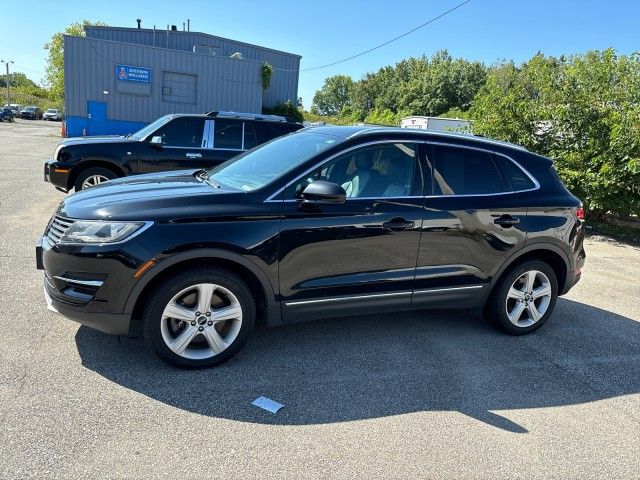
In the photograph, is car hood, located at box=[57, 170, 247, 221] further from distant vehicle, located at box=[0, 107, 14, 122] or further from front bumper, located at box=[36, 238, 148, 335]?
distant vehicle, located at box=[0, 107, 14, 122]

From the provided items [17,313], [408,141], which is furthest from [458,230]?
[17,313]

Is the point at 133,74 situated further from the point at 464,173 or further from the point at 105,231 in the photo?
the point at 105,231

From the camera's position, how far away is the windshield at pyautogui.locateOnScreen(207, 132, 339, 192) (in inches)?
157

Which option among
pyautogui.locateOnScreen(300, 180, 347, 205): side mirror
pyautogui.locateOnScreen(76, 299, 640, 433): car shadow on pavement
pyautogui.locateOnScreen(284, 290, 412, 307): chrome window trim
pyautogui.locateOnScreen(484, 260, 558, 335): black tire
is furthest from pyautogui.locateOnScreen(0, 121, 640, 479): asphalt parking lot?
pyautogui.locateOnScreen(300, 180, 347, 205): side mirror

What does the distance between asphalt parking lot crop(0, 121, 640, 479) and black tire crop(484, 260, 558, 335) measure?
0.12 m

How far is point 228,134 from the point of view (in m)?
8.87

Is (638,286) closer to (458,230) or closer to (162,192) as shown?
(458,230)

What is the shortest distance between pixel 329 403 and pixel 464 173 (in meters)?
2.27

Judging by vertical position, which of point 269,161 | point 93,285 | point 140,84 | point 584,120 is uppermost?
point 140,84

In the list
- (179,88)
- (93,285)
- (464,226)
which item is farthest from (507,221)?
(179,88)

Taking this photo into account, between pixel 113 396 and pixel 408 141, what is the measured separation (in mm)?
2878

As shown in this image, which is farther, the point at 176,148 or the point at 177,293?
the point at 176,148

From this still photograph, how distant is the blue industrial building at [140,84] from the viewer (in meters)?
24.7

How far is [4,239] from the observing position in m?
6.49
